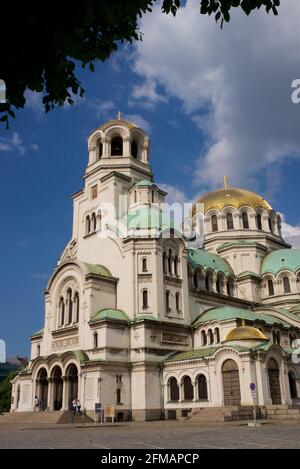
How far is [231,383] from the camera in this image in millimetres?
30328

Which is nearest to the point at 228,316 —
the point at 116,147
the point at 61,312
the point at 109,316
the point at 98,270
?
the point at 109,316

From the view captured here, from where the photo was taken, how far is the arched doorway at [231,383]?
30.0 metres

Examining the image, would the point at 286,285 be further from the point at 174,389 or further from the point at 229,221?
the point at 174,389

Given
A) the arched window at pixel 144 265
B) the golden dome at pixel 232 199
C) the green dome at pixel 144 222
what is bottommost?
the arched window at pixel 144 265

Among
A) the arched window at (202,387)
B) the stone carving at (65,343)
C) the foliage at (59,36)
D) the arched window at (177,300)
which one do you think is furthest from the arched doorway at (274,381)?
the foliage at (59,36)

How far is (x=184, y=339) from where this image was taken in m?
37.2

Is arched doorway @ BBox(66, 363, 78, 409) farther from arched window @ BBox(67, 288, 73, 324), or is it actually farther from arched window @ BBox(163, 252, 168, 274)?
arched window @ BBox(163, 252, 168, 274)

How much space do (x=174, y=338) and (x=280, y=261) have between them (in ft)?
55.0

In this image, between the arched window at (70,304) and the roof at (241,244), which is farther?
the roof at (241,244)

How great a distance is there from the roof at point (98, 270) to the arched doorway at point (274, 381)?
14.6 metres

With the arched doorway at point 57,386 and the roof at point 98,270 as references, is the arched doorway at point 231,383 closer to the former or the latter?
the roof at point 98,270

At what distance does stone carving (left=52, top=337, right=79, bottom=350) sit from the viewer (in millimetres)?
36838

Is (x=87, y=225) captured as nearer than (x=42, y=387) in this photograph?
No

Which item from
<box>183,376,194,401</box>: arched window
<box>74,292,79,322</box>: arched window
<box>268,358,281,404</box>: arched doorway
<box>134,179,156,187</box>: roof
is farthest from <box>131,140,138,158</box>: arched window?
<box>268,358,281,404</box>: arched doorway
